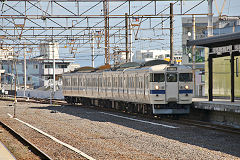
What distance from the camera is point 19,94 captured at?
268 feet

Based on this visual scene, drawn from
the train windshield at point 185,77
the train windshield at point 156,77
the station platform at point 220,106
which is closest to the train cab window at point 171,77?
the train windshield at point 185,77

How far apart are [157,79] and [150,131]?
6098mm

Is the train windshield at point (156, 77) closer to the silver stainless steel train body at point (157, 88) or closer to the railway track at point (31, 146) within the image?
the silver stainless steel train body at point (157, 88)

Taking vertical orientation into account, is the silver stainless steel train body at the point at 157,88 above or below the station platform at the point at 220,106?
above

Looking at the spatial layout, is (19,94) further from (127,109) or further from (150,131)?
(150,131)

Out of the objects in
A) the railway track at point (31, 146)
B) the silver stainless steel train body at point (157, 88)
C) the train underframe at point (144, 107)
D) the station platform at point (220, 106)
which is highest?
the silver stainless steel train body at point (157, 88)

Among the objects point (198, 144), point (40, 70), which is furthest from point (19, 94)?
point (198, 144)

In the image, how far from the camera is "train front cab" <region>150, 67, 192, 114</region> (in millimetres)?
26234

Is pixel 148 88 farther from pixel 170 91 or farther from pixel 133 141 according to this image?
pixel 133 141

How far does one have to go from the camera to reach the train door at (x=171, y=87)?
2633 centimetres

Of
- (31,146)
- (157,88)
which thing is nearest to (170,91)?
(157,88)

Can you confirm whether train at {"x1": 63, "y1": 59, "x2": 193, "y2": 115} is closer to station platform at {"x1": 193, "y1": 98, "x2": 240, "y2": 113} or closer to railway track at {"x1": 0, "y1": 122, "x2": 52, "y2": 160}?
station platform at {"x1": 193, "y1": 98, "x2": 240, "y2": 113}

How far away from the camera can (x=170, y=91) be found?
→ 2644 centimetres

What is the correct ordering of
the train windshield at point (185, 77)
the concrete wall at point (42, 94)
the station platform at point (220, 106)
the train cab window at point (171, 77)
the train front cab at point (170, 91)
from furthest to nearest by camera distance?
1. the concrete wall at point (42, 94)
2. the train windshield at point (185, 77)
3. the train cab window at point (171, 77)
4. the train front cab at point (170, 91)
5. the station platform at point (220, 106)
